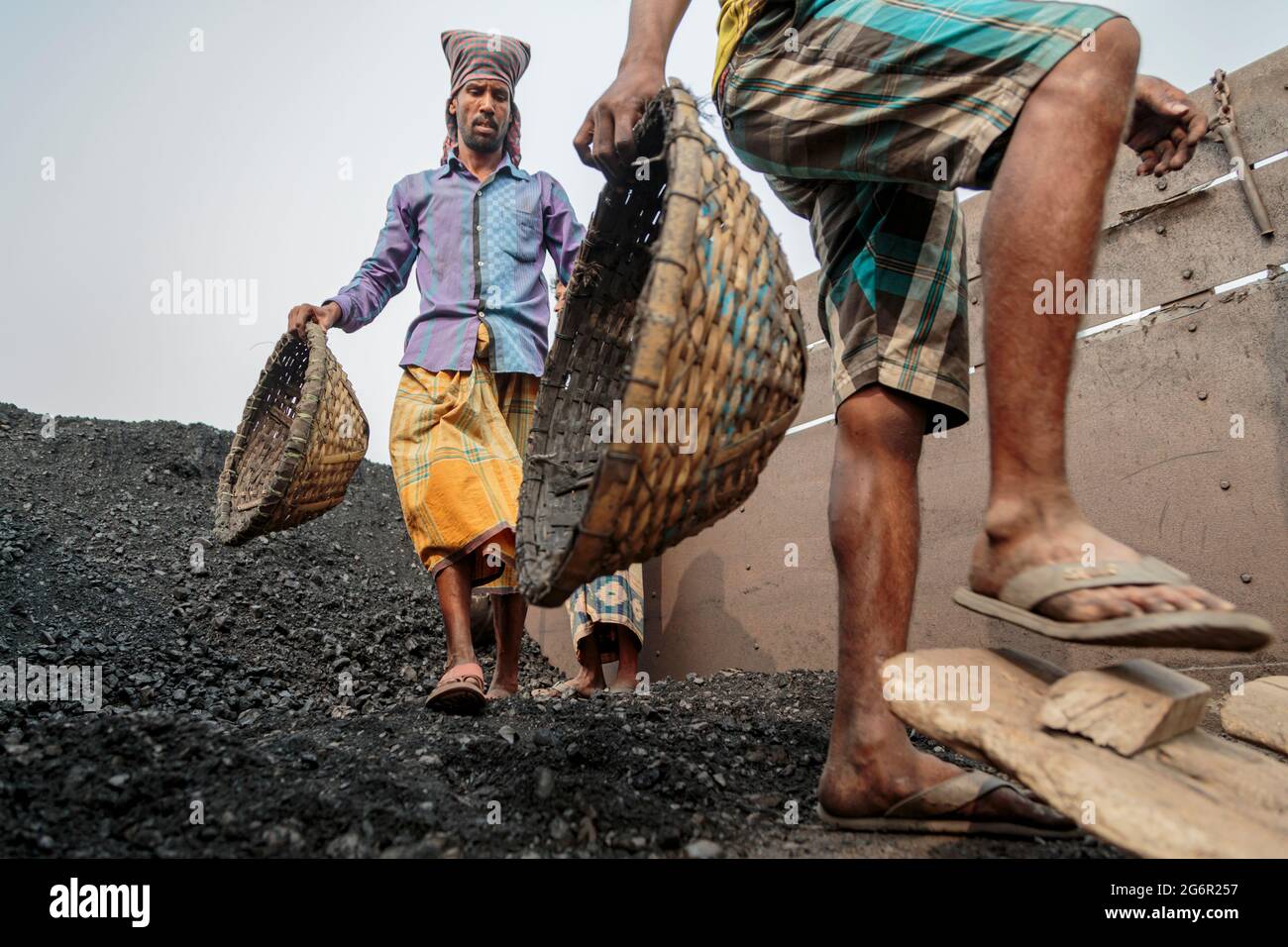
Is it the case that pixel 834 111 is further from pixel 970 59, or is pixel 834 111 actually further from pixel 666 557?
pixel 666 557

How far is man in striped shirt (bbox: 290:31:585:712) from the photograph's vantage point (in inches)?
113

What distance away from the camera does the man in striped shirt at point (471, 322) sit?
2859 mm

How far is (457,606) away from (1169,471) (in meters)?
2.21

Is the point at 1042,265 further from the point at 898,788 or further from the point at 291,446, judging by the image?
the point at 291,446

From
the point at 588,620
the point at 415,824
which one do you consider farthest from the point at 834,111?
the point at 588,620

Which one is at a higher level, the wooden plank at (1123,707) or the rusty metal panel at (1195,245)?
the rusty metal panel at (1195,245)

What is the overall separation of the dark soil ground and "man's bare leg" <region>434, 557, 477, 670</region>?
23 centimetres

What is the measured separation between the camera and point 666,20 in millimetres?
1520

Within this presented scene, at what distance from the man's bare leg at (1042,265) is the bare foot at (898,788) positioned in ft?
1.13

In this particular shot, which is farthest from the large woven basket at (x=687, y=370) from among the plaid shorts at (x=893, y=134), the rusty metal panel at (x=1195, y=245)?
the rusty metal panel at (x=1195, y=245)

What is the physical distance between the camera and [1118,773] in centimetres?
105

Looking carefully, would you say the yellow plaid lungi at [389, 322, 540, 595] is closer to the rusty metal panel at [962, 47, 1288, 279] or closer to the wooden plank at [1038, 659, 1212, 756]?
the rusty metal panel at [962, 47, 1288, 279]

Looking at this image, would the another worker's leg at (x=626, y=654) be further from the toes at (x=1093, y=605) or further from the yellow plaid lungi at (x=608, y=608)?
the toes at (x=1093, y=605)
